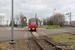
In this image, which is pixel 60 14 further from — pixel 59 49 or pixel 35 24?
pixel 59 49

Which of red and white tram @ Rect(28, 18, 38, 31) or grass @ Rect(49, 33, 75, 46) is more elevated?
red and white tram @ Rect(28, 18, 38, 31)

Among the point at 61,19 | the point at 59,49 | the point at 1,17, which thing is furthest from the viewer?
the point at 1,17

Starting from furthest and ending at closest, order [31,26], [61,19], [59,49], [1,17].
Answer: [1,17] < [61,19] < [31,26] < [59,49]

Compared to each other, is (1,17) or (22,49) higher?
(1,17)

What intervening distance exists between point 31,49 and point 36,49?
421 mm

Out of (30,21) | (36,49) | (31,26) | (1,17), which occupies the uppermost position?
(1,17)

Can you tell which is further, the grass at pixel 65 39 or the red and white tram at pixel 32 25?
the red and white tram at pixel 32 25

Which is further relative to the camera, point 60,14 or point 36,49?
point 60,14

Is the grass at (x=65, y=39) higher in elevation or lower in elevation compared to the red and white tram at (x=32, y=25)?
lower

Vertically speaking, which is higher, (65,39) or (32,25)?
(32,25)

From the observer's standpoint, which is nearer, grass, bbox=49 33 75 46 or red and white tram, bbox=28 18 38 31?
grass, bbox=49 33 75 46

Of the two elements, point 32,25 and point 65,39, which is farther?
point 32,25

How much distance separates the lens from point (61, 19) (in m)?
54.8

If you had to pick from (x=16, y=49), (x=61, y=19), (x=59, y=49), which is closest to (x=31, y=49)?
(x=16, y=49)
